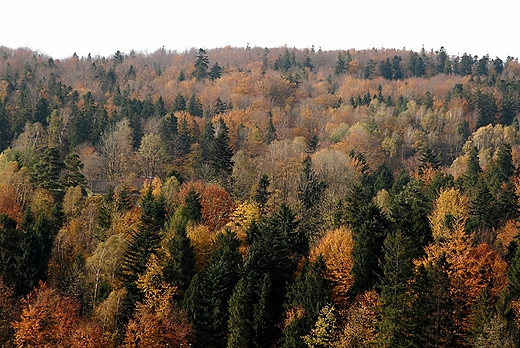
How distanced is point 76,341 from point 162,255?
10.9m

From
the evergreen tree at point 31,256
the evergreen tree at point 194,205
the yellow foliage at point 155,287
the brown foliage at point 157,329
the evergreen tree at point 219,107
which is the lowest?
the brown foliage at point 157,329

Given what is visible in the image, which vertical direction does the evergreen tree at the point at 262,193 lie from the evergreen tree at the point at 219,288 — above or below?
above

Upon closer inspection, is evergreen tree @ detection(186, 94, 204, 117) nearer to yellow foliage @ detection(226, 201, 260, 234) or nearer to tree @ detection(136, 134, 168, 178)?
tree @ detection(136, 134, 168, 178)

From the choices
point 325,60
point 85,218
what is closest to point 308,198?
point 85,218

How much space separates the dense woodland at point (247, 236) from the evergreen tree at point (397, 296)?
13cm

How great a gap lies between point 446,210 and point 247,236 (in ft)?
59.9

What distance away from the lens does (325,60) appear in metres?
170

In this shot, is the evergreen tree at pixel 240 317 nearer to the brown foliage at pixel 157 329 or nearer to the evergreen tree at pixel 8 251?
the brown foliage at pixel 157 329

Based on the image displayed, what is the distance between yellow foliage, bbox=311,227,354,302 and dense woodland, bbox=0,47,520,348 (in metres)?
0.17

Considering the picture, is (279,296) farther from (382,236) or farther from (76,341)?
(76,341)

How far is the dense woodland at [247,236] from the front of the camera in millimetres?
39344

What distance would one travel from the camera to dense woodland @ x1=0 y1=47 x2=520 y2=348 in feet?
129

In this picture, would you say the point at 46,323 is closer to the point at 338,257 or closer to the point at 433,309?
the point at 338,257

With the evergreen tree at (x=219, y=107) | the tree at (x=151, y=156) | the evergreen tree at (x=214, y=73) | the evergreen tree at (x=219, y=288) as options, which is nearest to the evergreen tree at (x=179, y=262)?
the evergreen tree at (x=219, y=288)
